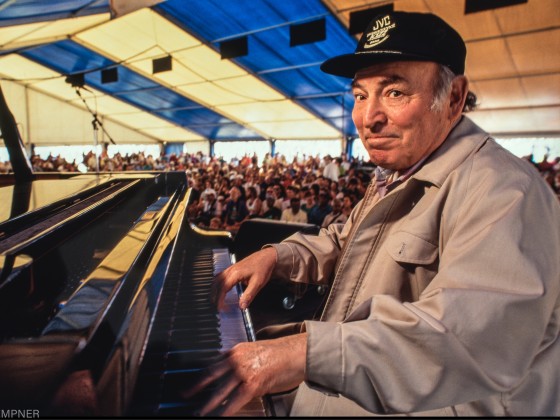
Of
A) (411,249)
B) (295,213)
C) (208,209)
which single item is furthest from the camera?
(208,209)

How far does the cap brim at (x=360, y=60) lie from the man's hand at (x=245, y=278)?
81cm

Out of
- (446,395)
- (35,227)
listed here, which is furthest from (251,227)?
(446,395)

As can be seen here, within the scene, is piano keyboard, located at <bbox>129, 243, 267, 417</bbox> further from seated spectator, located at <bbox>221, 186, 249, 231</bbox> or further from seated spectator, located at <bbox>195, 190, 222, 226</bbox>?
seated spectator, located at <bbox>195, 190, 222, 226</bbox>

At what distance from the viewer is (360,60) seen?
1.29 m

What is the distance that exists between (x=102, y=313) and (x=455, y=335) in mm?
789

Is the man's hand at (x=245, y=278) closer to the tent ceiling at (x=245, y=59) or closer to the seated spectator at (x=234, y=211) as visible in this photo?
the tent ceiling at (x=245, y=59)

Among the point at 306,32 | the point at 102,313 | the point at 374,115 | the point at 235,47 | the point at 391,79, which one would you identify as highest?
the point at 235,47

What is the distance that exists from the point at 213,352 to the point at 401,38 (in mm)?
1248

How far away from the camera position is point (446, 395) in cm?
80

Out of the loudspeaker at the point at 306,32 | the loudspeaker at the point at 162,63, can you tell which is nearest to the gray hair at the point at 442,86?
the loudspeaker at the point at 306,32

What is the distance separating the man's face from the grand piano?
90 cm

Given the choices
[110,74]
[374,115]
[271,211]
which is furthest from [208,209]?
[110,74]

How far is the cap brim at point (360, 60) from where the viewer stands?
3.92 feet

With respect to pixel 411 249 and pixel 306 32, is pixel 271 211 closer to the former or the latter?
pixel 306 32
